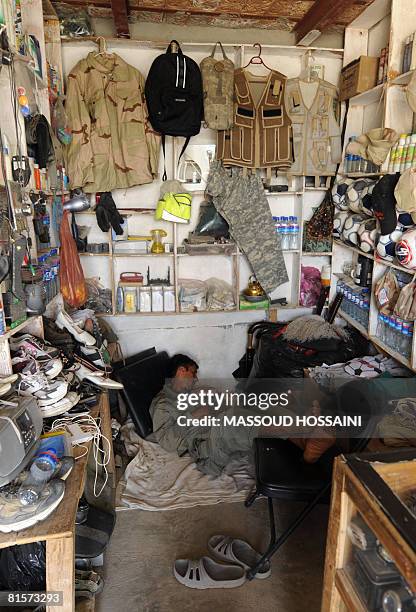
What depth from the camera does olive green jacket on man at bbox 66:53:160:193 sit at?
311 cm

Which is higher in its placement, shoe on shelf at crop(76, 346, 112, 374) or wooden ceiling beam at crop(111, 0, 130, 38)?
wooden ceiling beam at crop(111, 0, 130, 38)

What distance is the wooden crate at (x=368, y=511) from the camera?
0.92m

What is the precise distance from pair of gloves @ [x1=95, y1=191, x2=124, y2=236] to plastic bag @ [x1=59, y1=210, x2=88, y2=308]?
43 cm

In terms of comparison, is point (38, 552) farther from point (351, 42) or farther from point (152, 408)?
point (351, 42)

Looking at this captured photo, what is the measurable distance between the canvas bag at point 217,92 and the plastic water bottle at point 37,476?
2.49 metres

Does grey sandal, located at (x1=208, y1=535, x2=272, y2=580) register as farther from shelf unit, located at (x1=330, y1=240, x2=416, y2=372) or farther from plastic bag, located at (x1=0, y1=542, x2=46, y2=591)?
shelf unit, located at (x1=330, y1=240, x2=416, y2=372)

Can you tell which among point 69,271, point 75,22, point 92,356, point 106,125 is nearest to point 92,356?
point 92,356

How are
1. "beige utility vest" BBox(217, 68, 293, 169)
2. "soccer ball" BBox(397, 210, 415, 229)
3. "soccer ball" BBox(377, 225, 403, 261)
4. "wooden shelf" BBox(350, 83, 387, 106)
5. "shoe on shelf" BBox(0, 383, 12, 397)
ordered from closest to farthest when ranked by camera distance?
"shoe on shelf" BBox(0, 383, 12, 397) < "soccer ball" BBox(397, 210, 415, 229) < "soccer ball" BBox(377, 225, 403, 261) < "wooden shelf" BBox(350, 83, 387, 106) < "beige utility vest" BBox(217, 68, 293, 169)

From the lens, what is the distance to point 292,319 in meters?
3.89

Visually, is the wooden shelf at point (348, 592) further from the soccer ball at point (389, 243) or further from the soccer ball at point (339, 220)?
the soccer ball at point (339, 220)

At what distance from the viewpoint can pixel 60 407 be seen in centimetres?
191

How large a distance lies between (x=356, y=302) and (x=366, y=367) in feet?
1.93

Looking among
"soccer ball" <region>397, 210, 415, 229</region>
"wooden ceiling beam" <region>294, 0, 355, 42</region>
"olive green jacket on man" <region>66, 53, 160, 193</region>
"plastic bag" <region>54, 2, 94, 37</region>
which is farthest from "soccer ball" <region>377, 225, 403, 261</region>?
"plastic bag" <region>54, 2, 94, 37</region>

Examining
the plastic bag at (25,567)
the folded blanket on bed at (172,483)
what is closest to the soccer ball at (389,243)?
the folded blanket on bed at (172,483)
